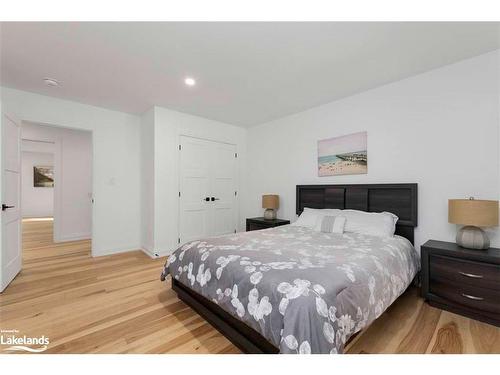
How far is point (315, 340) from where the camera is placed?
1.13 m

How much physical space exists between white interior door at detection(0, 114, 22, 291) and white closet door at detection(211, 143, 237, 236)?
276 cm

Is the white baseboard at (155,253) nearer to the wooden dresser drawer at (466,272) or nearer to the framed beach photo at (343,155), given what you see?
the framed beach photo at (343,155)

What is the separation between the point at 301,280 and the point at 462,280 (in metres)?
1.73

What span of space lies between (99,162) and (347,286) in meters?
4.10

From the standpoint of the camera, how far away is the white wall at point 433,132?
2211 millimetres

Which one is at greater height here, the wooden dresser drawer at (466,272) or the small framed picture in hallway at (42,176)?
the small framed picture in hallway at (42,176)

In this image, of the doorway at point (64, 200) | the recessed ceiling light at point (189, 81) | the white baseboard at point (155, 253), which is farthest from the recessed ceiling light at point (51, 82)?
the white baseboard at point (155, 253)

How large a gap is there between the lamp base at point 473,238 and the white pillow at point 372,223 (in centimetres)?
59

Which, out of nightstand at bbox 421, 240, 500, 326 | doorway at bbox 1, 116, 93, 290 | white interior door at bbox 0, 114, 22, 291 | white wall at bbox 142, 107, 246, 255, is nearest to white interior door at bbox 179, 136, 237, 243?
Answer: white wall at bbox 142, 107, 246, 255

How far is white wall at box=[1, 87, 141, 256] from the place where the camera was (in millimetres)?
3477

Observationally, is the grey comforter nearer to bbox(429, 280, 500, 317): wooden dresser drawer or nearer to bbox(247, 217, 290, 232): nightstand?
bbox(429, 280, 500, 317): wooden dresser drawer

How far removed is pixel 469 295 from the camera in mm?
1939
